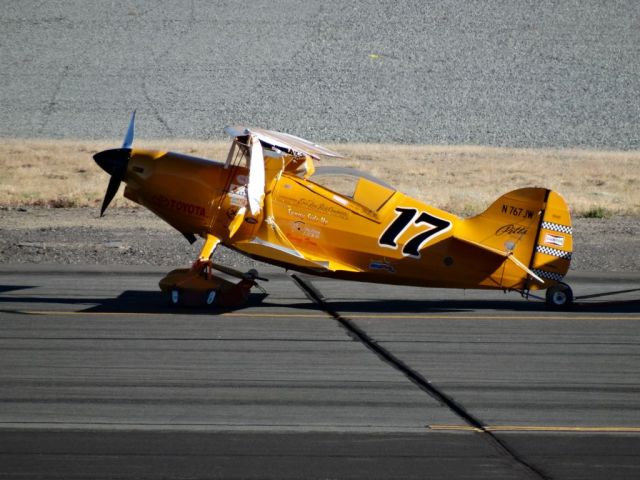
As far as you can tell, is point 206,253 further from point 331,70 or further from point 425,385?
point 331,70

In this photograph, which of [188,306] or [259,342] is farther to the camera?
[188,306]

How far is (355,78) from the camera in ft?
225

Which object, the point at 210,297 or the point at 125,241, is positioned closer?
the point at 210,297

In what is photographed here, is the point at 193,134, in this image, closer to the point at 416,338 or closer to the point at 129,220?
the point at 129,220

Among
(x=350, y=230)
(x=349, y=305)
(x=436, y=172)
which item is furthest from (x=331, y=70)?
(x=350, y=230)

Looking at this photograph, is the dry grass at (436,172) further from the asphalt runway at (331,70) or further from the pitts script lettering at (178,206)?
the pitts script lettering at (178,206)

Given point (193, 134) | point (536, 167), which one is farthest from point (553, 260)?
point (193, 134)

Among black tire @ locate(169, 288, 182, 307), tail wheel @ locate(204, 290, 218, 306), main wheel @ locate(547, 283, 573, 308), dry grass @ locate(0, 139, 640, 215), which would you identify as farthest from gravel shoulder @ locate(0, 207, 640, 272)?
main wheel @ locate(547, 283, 573, 308)

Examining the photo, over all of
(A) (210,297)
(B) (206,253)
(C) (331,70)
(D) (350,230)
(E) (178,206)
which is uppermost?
(C) (331,70)

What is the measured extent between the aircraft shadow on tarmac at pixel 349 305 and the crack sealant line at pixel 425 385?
65 cm

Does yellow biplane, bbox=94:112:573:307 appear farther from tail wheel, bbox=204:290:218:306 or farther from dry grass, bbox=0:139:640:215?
dry grass, bbox=0:139:640:215

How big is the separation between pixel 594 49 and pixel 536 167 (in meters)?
31.3

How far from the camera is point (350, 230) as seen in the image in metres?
16.0

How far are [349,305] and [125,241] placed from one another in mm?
8985
